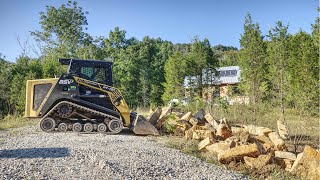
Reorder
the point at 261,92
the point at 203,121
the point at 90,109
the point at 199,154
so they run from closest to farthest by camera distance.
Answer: the point at 199,154 < the point at 90,109 < the point at 203,121 < the point at 261,92

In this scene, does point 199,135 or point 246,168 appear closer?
point 246,168

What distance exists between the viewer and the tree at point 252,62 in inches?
603

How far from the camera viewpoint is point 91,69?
476 inches

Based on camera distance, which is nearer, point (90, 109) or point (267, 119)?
point (90, 109)

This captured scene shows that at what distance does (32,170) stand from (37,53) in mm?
33462

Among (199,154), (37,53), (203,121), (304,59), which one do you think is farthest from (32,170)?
(37,53)

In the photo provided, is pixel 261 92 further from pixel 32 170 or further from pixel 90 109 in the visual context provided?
pixel 32 170

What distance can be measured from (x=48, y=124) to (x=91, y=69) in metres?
2.27

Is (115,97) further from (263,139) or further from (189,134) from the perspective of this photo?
(263,139)

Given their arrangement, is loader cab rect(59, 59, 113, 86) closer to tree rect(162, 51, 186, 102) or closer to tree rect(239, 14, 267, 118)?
tree rect(239, 14, 267, 118)

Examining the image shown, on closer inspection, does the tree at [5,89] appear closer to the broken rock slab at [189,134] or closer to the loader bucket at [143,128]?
the loader bucket at [143,128]

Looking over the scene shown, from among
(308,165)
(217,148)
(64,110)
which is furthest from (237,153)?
(64,110)

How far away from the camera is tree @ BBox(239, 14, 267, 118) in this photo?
1532 centimetres

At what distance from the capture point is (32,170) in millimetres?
5578
